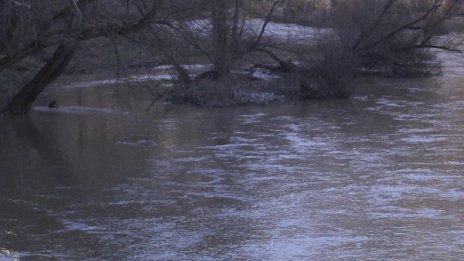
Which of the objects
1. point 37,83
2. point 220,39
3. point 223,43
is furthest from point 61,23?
point 223,43

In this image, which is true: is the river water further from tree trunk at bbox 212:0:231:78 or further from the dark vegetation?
tree trunk at bbox 212:0:231:78

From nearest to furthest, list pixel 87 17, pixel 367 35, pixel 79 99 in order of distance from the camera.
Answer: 1. pixel 87 17
2. pixel 79 99
3. pixel 367 35

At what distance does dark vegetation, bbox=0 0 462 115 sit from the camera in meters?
15.4

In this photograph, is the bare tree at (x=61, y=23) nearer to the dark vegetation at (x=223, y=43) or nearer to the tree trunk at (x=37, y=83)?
the dark vegetation at (x=223, y=43)

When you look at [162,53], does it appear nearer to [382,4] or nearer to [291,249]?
[291,249]

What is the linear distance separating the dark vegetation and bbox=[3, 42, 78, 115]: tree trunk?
0.09 feet

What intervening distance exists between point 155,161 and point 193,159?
0.70 m

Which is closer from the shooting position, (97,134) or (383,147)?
(383,147)

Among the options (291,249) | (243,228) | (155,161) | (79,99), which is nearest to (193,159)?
(155,161)

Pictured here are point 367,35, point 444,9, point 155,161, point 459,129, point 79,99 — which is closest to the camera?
point 155,161

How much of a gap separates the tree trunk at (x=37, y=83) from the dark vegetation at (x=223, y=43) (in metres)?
0.03

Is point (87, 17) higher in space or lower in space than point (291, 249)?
higher

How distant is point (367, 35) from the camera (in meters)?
28.5

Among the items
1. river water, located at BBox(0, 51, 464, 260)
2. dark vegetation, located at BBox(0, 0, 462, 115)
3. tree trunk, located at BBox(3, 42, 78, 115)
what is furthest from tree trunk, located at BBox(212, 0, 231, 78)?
tree trunk, located at BBox(3, 42, 78, 115)
